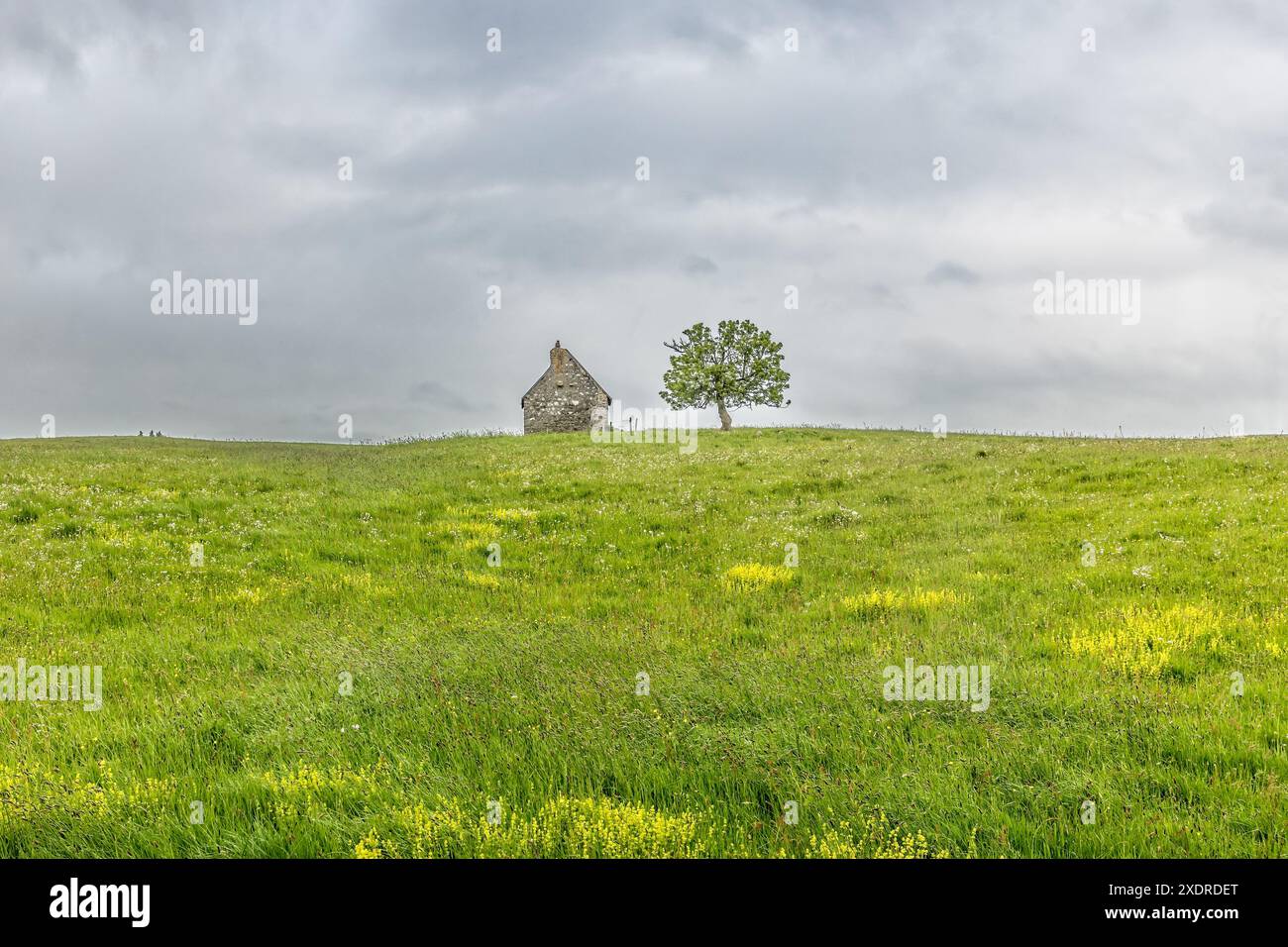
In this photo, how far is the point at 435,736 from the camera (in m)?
6.77

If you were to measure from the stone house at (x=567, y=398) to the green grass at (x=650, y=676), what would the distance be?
42.2 metres

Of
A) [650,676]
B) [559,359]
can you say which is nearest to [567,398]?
[559,359]

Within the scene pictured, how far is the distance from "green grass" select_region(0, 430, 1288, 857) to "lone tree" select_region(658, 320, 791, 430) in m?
44.8

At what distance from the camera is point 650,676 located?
8172 millimetres

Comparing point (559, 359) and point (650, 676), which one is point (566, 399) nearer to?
point (559, 359)

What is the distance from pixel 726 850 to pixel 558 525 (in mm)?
13626

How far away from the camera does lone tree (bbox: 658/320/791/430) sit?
63.2 meters

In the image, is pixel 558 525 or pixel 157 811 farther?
pixel 558 525

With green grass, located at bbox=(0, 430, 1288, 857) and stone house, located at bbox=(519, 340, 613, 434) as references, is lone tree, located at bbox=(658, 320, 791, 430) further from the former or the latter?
green grass, located at bbox=(0, 430, 1288, 857)

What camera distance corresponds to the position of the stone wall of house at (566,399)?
6103 centimetres

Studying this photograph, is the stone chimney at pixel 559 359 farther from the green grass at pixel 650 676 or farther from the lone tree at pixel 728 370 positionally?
the green grass at pixel 650 676

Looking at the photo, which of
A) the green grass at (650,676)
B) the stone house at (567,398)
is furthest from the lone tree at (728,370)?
the green grass at (650,676)
